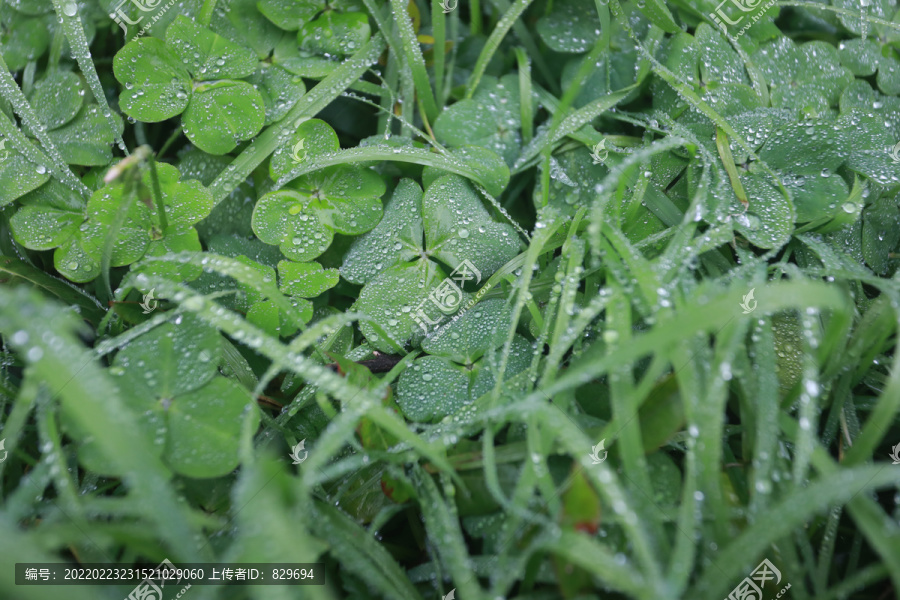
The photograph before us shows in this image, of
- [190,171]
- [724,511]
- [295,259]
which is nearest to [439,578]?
[724,511]

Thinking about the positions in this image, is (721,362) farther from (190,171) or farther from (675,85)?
(190,171)

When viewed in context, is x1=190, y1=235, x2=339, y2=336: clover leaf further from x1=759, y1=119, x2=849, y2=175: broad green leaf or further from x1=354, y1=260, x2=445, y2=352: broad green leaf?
x1=759, y1=119, x2=849, y2=175: broad green leaf

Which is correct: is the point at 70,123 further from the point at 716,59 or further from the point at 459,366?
the point at 716,59

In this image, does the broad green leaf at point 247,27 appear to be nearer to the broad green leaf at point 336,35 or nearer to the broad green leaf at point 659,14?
the broad green leaf at point 336,35

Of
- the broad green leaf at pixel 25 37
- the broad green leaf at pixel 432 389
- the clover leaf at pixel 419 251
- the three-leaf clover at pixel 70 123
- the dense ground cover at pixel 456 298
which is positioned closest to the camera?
the dense ground cover at pixel 456 298

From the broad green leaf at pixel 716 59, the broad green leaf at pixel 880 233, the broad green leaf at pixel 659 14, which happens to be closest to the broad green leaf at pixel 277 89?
the broad green leaf at pixel 659 14
